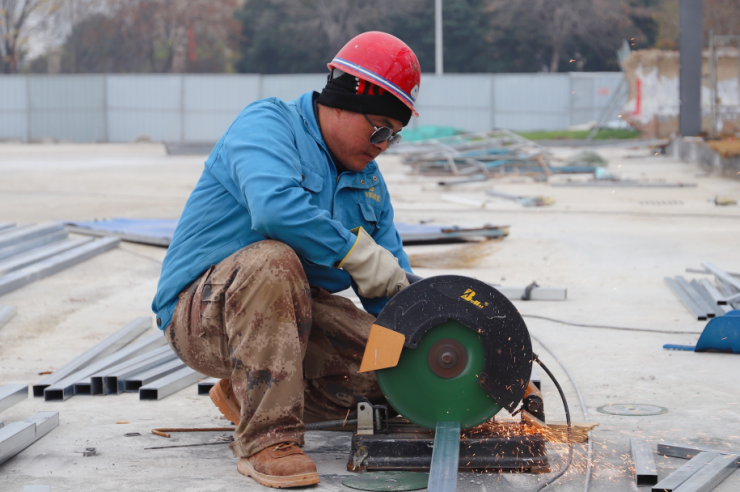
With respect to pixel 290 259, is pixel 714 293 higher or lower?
lower

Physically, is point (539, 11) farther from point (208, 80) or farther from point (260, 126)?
point (260, 126)

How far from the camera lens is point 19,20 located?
43344 millimetres

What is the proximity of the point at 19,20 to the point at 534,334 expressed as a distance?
44964mm

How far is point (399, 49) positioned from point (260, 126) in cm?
49

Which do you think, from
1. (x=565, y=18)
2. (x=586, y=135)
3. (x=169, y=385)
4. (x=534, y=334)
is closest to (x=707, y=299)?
(x=534, y=334)

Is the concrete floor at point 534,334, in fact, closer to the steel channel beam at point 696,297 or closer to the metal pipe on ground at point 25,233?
the steel channel beam at point 696,297

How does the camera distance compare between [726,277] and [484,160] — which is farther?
[484,160]

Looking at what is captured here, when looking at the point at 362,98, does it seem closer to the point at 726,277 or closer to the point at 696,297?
the point at 696,297

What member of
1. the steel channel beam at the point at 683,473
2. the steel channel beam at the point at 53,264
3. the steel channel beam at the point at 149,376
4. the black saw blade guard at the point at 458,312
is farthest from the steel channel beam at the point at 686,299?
the steel channel beam at the point at 53,264

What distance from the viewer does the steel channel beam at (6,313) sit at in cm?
471

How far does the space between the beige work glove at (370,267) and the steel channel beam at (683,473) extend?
3.06 feet

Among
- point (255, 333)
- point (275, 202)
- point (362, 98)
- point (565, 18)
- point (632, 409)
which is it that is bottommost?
point (632, 409)

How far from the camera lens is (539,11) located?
145ft

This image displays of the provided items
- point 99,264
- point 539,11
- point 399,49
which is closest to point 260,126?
point 399,49
